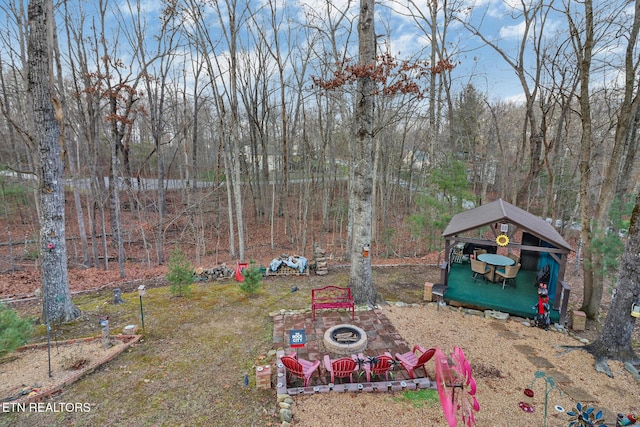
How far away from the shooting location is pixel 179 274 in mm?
7270

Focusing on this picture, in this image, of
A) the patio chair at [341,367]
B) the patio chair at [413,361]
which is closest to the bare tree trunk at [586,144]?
the patio chair at [413,361]

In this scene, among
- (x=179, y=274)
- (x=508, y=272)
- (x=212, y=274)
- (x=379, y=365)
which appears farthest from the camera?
(x=212, y=274)

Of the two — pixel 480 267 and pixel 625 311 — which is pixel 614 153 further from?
pixel 480 267

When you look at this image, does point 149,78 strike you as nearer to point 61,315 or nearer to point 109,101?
A: point 109,101

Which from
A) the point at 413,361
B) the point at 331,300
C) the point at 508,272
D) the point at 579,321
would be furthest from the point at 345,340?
the point at 508,272

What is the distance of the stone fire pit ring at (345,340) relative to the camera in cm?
513

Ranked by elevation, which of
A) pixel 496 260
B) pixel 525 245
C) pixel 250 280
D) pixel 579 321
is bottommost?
pixel 579 321

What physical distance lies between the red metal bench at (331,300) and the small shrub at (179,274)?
325 cm

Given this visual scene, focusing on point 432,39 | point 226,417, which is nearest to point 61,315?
point 226,417

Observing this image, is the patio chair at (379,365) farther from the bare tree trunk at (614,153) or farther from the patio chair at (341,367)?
the bare tree trunk at (614,153)

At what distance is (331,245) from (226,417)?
11.9 meters

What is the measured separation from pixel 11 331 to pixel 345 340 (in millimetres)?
5050

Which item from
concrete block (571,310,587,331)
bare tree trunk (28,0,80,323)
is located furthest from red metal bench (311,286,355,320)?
bare tree trunk (28,0,80,323)

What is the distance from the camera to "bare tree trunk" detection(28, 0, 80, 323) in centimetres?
Answer: 556
